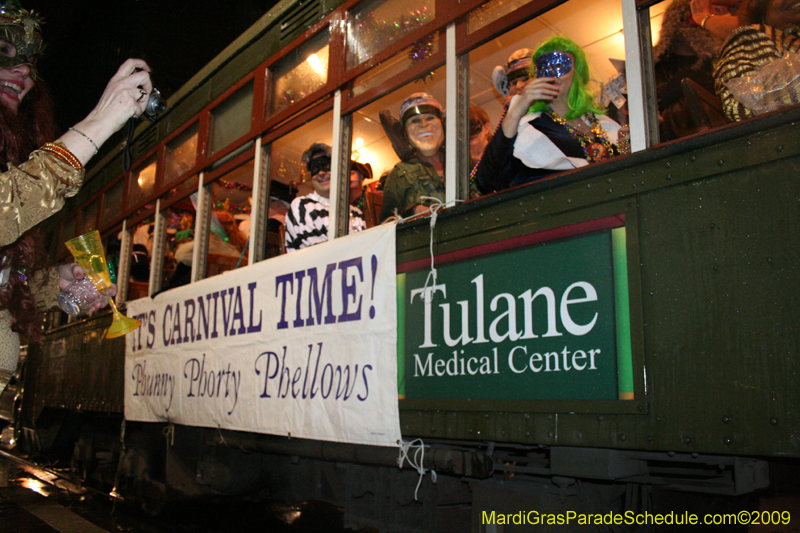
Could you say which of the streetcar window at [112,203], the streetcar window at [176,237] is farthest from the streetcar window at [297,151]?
the streetcar window at [112,203]

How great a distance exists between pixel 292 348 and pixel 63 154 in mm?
1794

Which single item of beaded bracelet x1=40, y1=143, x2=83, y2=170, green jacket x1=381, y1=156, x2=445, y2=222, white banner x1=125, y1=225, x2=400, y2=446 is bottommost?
white banner x1=125, y1=225, x2=400, y2=446

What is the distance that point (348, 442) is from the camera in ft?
9.05

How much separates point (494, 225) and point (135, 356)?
3.74 meters

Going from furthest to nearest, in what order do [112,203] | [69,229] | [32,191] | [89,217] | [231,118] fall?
1. [69,229]
2. [89,217]
3. [112,203]
4. [231,118]
5. [32,191]

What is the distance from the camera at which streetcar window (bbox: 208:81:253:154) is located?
14.0 feet

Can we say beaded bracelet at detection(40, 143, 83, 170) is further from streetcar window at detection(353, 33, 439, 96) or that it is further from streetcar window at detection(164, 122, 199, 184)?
streetcar window at detection(164, 122, 199, 184)

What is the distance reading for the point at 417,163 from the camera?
3.33 meters

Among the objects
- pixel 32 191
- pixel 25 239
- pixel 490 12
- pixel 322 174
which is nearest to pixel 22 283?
pixel 25 239

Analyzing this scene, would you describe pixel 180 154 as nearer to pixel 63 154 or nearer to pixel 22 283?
pixel 22 283

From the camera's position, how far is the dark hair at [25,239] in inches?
70.7

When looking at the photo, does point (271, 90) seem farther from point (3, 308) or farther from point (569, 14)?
point (3, 308)

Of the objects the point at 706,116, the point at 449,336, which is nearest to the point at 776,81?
the point at 706,116

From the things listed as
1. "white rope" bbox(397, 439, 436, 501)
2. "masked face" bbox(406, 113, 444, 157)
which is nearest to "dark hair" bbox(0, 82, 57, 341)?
"white rope" bbox(397, 439, 436, 501)
